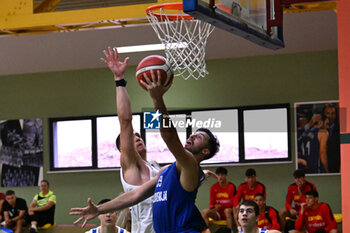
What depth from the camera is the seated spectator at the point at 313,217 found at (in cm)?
1008

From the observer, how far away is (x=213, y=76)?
13242 millimetres

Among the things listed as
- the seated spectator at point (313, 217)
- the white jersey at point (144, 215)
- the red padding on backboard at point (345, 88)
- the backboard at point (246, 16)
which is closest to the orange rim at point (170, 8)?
the backboard at point (246, 16)

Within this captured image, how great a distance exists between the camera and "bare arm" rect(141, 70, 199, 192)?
3838mm

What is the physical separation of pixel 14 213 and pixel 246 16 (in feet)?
25.6

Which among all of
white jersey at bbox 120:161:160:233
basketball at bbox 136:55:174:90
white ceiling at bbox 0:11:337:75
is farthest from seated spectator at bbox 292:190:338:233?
basketball at bbox 136:55:174:90

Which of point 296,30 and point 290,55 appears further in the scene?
point 290,55

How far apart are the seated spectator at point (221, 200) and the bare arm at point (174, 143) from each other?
23.5 ft

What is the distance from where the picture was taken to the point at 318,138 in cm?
1237

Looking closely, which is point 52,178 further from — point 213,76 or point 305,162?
point 305,162

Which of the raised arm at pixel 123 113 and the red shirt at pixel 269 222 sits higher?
the raised arm at pixel 123 113

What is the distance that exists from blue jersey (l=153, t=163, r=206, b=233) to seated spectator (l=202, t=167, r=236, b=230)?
7046mm

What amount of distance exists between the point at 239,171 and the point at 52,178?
4113 millimetres

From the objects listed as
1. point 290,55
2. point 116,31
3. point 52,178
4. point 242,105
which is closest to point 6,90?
point 52,178

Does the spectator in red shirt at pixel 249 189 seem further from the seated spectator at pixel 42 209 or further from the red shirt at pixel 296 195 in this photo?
the seated spectator at pixel 42 209
